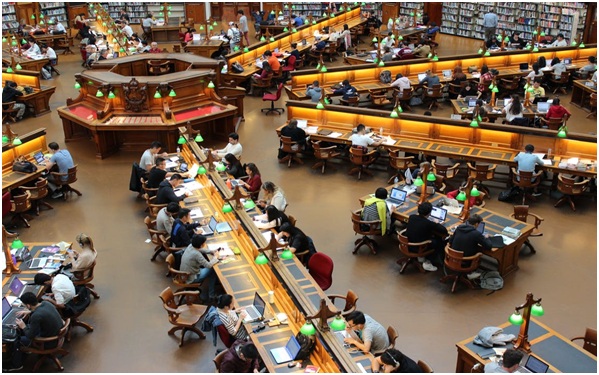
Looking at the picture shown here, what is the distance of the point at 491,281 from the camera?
9.39 meters

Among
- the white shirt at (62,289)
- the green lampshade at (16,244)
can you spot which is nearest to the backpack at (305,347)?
the white shirt at (62,289)

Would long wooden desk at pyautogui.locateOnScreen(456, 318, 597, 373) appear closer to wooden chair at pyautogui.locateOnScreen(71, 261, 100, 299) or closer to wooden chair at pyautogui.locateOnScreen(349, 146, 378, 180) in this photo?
wooden chair at pyautogui.locateOnScreen(71, 261, 100, 299)

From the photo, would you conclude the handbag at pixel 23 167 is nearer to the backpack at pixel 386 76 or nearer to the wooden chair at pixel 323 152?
the wooden chair at pixel 323 152

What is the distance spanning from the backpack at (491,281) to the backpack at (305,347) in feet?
11.7

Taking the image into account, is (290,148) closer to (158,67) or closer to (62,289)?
(158,67)

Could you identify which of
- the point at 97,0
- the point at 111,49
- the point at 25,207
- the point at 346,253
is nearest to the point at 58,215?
the point at 25,207

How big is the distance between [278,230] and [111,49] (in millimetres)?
14078

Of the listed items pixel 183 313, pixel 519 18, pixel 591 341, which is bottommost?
pixel 183 313

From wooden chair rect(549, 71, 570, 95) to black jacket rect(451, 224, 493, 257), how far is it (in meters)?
10.5

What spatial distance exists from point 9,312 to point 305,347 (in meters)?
3.72

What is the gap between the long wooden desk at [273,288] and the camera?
260 inches

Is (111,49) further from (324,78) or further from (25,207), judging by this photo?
(25,207)

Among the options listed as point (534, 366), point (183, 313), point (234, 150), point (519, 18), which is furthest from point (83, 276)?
point (519, 18)

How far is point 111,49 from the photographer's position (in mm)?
21578
